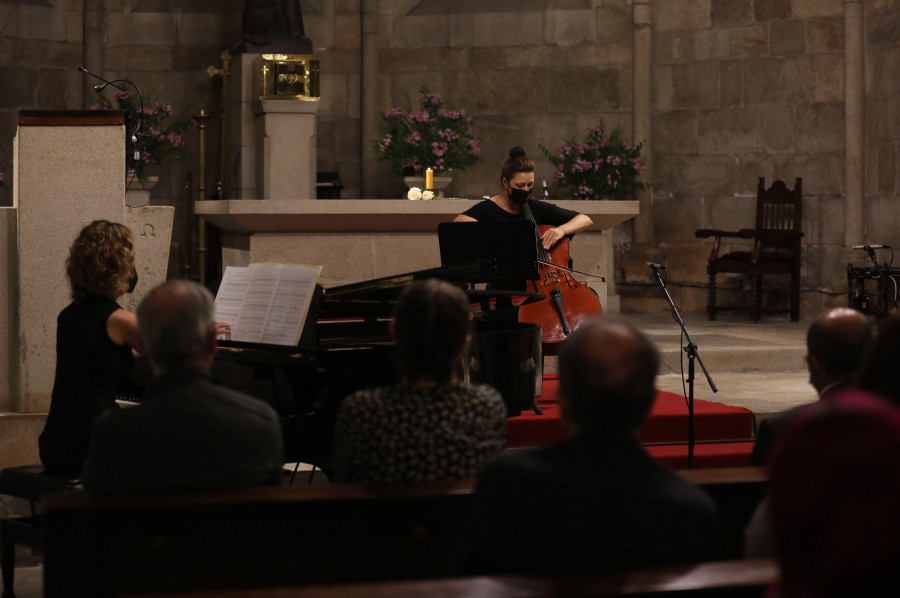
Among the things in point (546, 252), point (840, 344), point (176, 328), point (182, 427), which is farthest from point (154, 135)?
point (840, 344)

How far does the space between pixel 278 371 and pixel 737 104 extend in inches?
307

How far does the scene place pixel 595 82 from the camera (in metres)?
11.2

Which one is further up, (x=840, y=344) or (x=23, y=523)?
(x=840, y=344)

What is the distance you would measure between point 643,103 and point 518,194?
5891mm

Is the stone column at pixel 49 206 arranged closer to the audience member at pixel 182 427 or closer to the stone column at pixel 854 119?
the audience member at pixel 182 427

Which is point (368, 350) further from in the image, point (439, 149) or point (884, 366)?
point (439, 149)

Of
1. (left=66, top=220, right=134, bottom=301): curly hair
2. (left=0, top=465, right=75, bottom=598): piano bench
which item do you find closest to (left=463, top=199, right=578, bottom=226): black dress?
(left=66, top=220, right=134, bottom=301): curly hair

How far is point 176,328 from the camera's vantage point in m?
2.43

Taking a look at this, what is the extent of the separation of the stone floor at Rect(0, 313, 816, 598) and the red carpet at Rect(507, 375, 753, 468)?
0.69ft

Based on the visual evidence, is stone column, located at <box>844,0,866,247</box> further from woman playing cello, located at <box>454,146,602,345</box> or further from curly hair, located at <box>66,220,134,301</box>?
curly hair, located at <box>66,220,134,301</box>

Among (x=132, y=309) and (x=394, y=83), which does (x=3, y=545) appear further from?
(x=394, y=83)

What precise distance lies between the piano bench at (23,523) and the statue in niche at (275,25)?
21.7ft

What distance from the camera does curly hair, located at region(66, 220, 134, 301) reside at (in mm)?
3760

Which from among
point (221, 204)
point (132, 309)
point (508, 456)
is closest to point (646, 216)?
point (221, 204)
